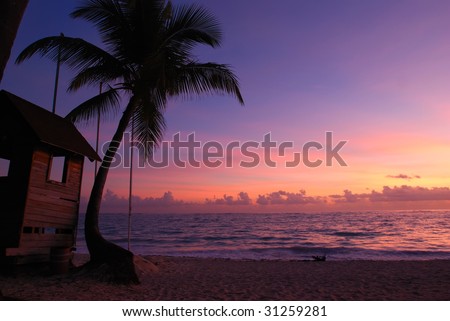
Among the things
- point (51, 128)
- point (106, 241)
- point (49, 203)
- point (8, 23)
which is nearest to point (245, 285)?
point (106, 241)

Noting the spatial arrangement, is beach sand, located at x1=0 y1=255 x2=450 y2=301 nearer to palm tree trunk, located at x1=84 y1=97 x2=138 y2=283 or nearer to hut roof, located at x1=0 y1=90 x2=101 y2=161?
palm tree trunk, located at x1=84 y1=97 x2=138 y2=283

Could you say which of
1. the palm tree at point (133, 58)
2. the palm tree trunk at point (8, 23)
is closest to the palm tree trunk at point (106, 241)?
the palm tree at point (133, 58)

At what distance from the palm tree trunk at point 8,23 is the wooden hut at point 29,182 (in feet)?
14.1

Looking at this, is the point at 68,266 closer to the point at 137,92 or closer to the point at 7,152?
the point at 7,152

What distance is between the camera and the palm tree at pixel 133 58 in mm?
10781

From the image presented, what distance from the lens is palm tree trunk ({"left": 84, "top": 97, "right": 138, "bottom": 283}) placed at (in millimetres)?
10039

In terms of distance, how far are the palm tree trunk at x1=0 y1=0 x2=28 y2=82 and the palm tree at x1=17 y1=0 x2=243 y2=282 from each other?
500 centimetres

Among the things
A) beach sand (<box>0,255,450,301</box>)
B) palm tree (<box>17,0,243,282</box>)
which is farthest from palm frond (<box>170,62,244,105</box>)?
beach sand (<box>0,255,450,301</box>)

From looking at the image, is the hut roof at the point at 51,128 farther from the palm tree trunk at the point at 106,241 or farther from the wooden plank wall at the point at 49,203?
the palm tree trunk at the point at 106,241

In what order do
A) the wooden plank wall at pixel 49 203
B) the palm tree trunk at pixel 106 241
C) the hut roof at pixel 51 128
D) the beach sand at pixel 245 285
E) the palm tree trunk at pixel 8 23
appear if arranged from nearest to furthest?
the palm tree trunk at pixel 8 23 < the beach sand at pixel 245 285 < the hut roof at pixel 51 128 < the wooden plank wall at pixel 49 203 < the palm tree trunk at pixel 106 241

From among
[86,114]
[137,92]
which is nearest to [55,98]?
[86,114]

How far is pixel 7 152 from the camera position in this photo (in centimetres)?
1101

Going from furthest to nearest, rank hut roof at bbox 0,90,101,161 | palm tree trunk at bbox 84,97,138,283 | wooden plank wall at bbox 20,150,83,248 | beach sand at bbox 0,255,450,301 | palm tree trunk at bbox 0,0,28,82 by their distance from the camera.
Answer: palm tree trunk at bbox 84,97,138,283, wooden plank wall at bbox 20,150,83,248, hut roof at bbox 0,90,101,161, beach sand at bbox 0,255,450,301, palm tree trunk at bbox 0,0,28,82
